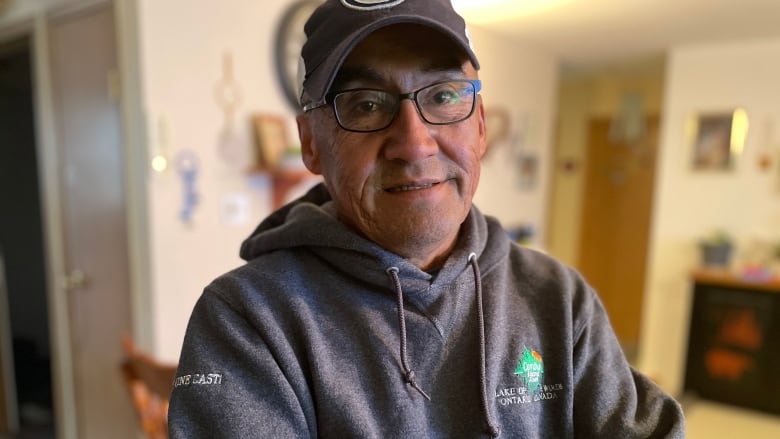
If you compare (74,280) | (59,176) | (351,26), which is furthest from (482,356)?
(59,176)

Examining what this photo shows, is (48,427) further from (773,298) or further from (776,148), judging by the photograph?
(776,148)

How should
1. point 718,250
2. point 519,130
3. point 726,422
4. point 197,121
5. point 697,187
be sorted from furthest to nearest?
1. point 519,130
2. point 697,187
3. point 718,250
4. point 726,422
5. point 197,121

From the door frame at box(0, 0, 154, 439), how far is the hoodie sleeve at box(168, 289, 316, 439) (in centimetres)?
123

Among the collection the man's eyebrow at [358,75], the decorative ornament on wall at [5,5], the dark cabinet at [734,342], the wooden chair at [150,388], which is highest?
the decorative ornament on wall at [5,5]

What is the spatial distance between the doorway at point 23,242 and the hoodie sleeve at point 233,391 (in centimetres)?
284

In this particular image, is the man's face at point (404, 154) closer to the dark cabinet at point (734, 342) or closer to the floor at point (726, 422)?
the floor at point (726, 422)

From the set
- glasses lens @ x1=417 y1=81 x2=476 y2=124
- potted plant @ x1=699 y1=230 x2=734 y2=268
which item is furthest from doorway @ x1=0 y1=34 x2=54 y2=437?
potted plant @ x1=699 y1=230 x2=734 y2=268

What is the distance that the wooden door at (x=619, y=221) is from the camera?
424 centimetres

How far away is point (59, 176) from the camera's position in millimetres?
2061

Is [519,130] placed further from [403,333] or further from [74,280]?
[403,333]

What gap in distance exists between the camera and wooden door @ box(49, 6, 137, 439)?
5.93 feet

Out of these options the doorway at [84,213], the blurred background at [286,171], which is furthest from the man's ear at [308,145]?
the doorway at [84,213]

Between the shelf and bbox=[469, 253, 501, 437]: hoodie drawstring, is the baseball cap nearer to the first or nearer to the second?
bbox=[469, 253, 501, 437]: hoodie drawstring

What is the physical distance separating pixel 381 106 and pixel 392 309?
0.27 meters
